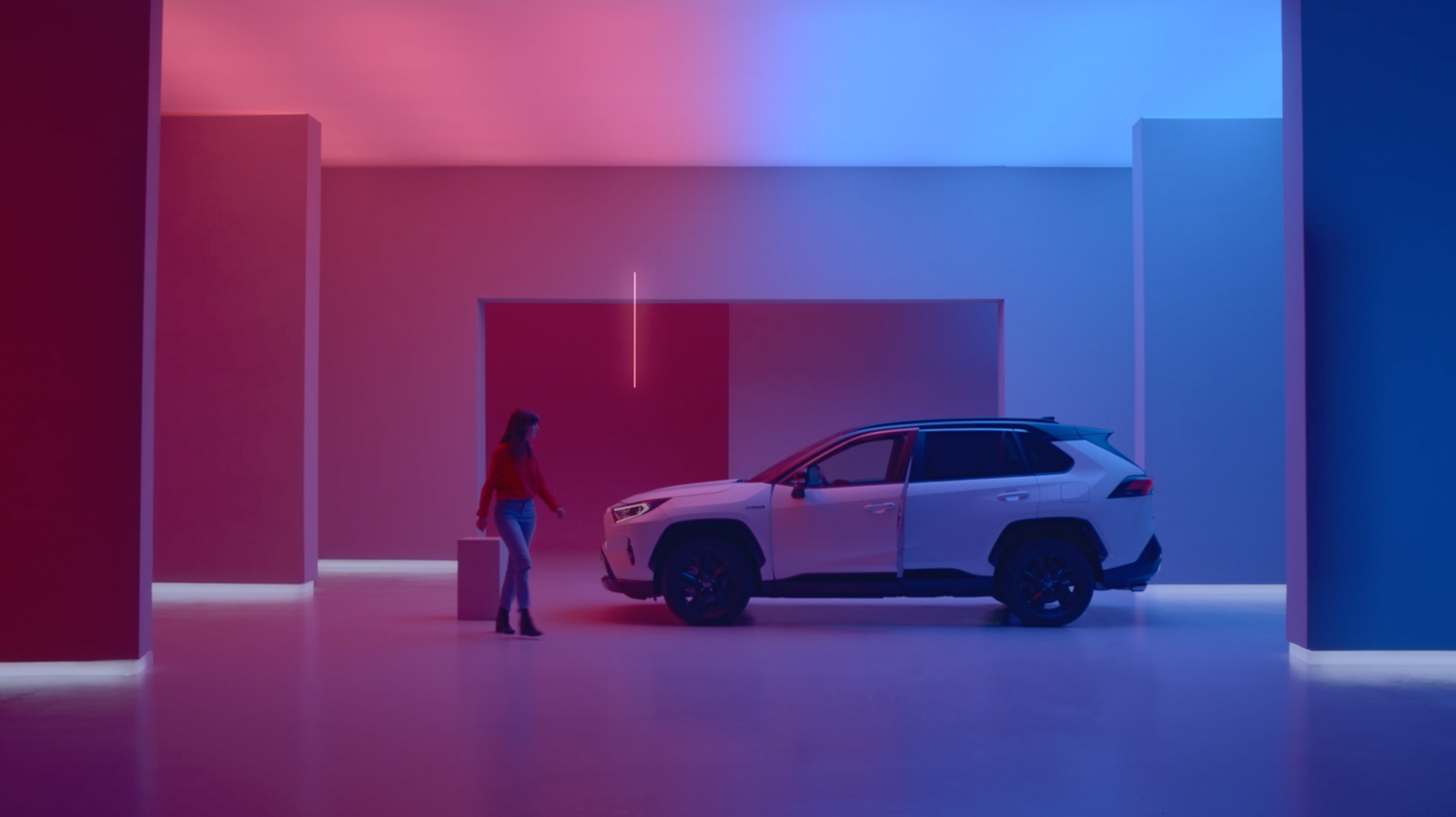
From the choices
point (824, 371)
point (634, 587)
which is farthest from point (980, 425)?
point (824, 371)

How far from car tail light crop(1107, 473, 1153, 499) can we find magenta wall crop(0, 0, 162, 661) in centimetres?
696

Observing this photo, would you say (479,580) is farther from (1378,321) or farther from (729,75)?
(1378,321)

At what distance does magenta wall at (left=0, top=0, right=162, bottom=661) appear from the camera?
20.4 ft

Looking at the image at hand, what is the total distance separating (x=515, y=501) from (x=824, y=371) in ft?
24.4

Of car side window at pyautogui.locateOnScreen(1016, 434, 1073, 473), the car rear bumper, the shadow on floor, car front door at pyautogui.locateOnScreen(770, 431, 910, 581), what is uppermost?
car side window at pyautogui.locateOnScreen(1016, 434, 1073, 473)

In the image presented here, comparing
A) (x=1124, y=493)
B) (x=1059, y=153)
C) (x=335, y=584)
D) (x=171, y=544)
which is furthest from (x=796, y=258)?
(x=171, y=544)

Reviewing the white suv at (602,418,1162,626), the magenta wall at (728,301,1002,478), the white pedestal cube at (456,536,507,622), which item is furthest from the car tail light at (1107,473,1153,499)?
the magenta wall at (728,301,1002,478)

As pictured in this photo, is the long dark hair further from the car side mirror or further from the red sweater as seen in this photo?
the car side mirror

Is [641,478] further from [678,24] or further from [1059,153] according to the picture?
[678,24]

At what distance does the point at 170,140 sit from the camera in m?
10.2

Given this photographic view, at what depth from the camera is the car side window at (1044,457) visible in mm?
8289

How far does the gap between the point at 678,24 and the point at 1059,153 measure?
5194 millimetres

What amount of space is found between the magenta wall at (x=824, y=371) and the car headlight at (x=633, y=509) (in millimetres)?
6094

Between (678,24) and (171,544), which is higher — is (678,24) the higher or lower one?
the higher one
